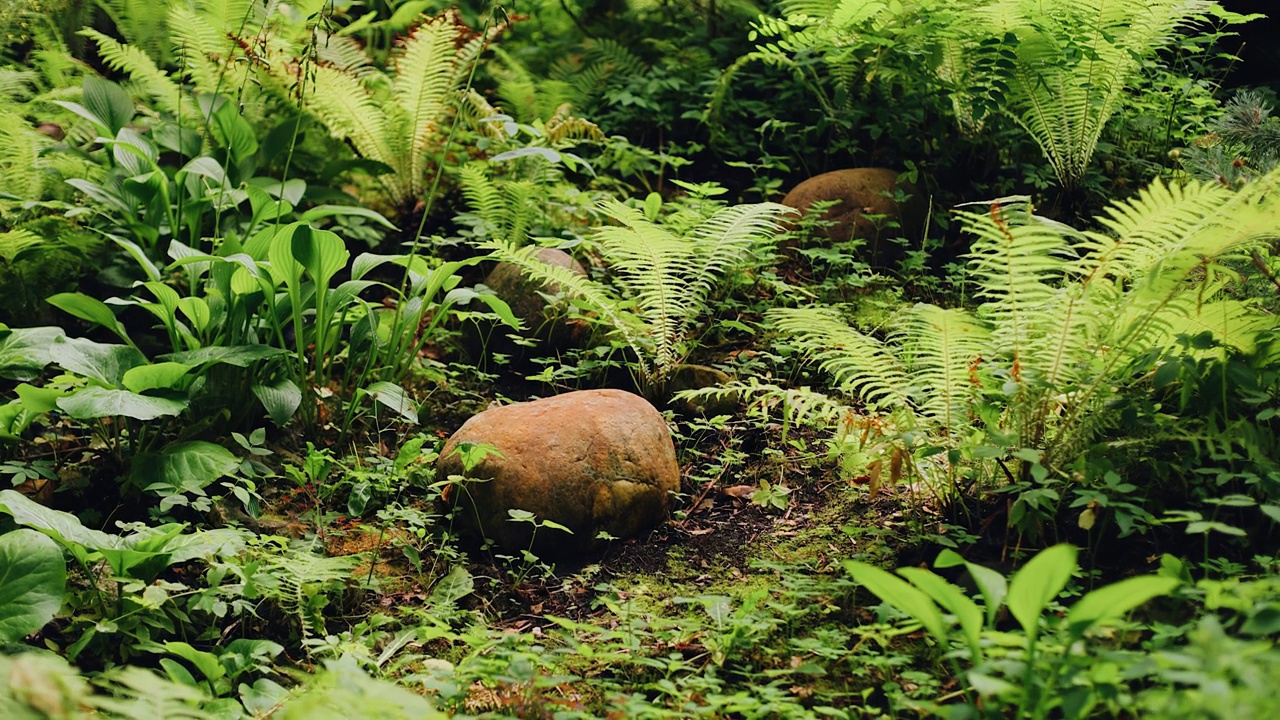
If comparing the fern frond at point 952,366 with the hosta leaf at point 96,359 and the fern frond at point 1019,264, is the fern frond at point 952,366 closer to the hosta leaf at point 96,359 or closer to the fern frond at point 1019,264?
the fern frond at point 1019,264

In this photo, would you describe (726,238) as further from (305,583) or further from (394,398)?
(305,583)

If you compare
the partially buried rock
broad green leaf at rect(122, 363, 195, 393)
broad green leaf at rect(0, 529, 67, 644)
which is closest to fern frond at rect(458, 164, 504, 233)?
the partially buried rock

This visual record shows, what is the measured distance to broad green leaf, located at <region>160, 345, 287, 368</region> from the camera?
2800 mm

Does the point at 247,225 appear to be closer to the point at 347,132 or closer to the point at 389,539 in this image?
the point at 347,132

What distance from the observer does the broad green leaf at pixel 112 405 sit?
2.51m

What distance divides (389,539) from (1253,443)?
93.4 inches

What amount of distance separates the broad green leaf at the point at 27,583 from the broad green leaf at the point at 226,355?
0.77 m

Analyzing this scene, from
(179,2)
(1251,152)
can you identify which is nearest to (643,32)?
(179,2)

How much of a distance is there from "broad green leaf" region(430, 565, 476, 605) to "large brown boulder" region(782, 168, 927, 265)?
7.87 ft

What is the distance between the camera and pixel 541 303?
3.85 meters

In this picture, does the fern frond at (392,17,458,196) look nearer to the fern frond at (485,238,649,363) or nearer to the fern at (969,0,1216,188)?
the fern frond at (485,238,649,363)

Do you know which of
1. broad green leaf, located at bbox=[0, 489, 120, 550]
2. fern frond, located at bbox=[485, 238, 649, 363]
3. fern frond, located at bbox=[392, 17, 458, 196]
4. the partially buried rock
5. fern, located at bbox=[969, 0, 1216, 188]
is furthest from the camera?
fern frond, located at bbox=[392, 17, 458, 196]

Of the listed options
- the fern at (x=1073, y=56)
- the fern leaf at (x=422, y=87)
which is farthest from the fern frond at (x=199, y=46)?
the fern at (x=1073, y=56)

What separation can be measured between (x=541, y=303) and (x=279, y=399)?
1226mm
